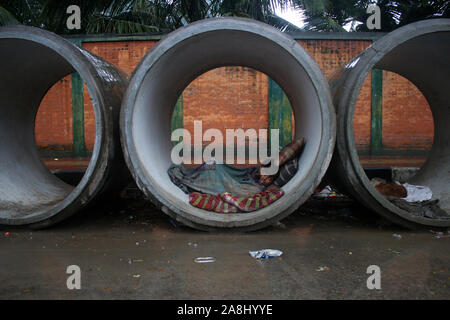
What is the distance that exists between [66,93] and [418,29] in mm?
9383

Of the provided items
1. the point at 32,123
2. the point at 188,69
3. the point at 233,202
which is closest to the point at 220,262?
the point at 233,202

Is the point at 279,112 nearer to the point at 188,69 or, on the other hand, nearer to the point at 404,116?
the point at 404,116

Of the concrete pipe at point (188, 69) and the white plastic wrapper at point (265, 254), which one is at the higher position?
the concrete pipe at point (188, 69)

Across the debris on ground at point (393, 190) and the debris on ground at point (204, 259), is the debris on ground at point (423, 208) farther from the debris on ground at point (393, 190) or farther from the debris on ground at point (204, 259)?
the debris on ground at point (204, 259)

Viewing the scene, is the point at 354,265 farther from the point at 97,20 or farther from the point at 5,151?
the point at 97,20

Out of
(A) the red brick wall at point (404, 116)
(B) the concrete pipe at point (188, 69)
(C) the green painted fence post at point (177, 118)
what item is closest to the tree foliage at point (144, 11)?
(C) the green painted fence post at point (177, 118)

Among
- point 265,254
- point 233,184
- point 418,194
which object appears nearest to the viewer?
point 265,254

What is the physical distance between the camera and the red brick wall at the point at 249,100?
10211 mm

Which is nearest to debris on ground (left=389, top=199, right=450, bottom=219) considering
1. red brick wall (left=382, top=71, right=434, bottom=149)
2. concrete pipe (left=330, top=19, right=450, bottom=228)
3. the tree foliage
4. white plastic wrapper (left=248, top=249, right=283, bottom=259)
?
A: concrete pipe (left=330, top=19, right=450, bottom=228)

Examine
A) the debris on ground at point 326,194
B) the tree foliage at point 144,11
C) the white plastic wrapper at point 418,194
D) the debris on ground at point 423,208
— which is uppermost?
the tree foliage at point 144,11

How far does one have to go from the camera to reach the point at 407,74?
570 cm

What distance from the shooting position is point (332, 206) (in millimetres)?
5578

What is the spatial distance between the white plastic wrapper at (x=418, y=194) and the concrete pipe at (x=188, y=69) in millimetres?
1460

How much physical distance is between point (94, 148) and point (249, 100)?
6.83 metres
